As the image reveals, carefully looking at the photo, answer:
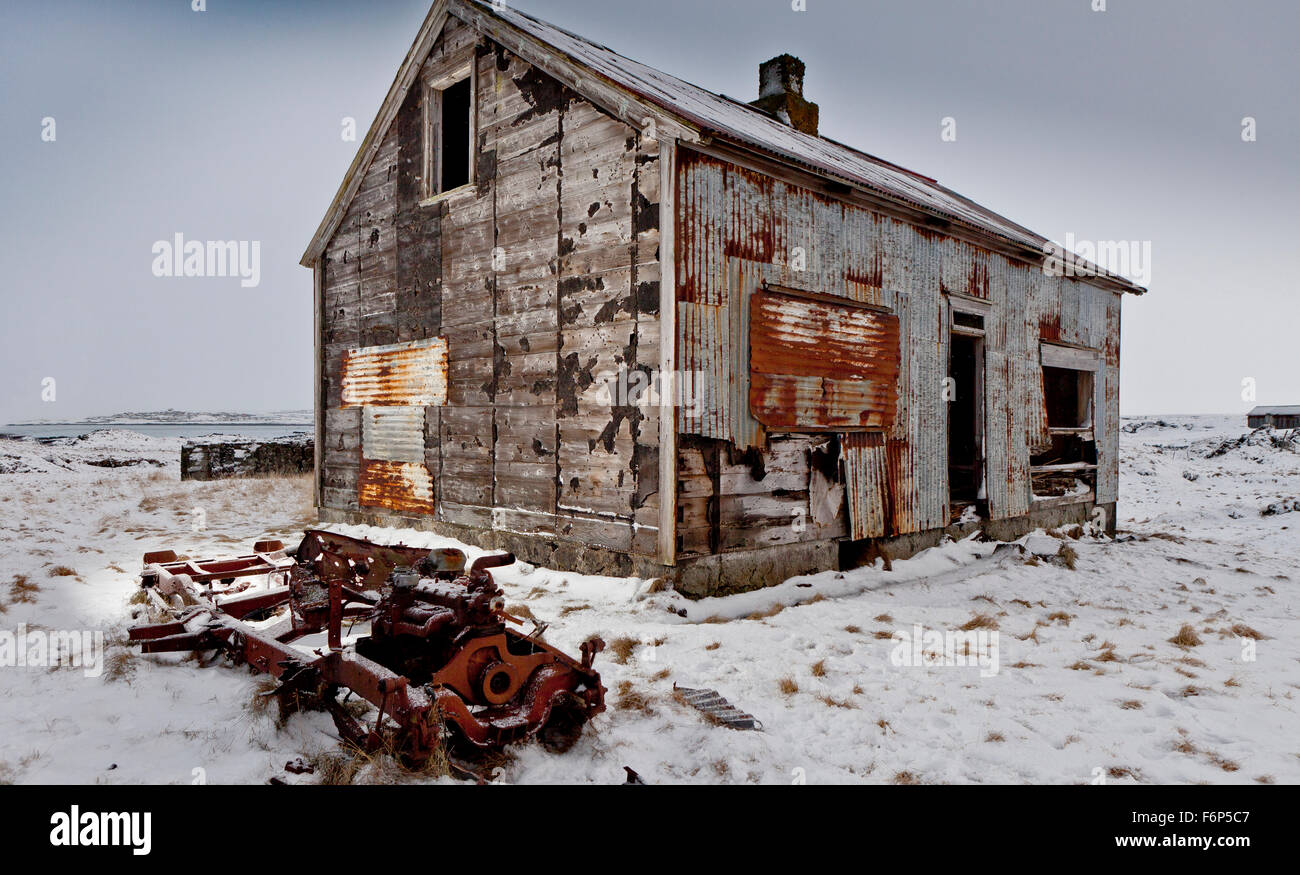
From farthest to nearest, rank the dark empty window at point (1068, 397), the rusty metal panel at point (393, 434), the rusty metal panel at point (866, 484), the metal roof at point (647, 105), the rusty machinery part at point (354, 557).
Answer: the dark empty window at point (1068, 397)
the rusty metal panel at point (393, 434)
the rusty metal panel at point (866, 484)
the metal roof at point (647, 105)
the rusty machinery part at point (354, 557)

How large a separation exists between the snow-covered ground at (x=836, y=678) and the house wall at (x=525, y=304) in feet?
2.90

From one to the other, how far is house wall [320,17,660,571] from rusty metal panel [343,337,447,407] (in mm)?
166

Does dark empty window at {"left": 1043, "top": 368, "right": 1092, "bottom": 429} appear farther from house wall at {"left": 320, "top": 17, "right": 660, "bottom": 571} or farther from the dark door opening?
house wall at {"left": 320, "top": 17, "right": 660, "bottom": 571}

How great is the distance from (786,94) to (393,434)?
393 inches

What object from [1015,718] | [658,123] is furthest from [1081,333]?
[1015,718]

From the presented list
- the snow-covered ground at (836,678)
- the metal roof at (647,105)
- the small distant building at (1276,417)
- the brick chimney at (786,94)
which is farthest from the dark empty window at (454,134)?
the small distant building at (1276,417)

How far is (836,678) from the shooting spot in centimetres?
523

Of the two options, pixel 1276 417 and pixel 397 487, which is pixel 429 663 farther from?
pixel 1276 417

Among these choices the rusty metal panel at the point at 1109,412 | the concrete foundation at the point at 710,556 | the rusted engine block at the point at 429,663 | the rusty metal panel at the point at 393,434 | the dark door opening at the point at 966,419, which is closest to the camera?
the rusted engine block at the point at 429,663

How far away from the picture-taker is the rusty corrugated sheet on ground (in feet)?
26.2

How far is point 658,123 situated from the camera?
729 cm

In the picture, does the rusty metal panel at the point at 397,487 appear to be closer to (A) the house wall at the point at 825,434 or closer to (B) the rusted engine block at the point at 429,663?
(A) the house wall at the point at 825,434

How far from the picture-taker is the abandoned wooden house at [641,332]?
24.6 ft
